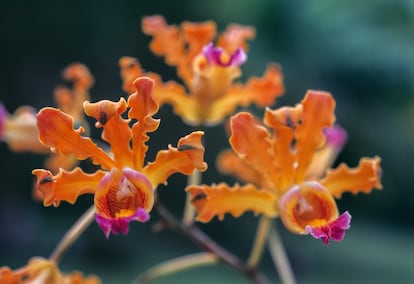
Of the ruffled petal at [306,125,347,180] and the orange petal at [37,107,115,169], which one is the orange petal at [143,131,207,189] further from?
the ruffled petal at [306,125,347,180]

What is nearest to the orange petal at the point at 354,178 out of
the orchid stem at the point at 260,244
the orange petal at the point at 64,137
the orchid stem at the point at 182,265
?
the orchid stem at the point at 260,244

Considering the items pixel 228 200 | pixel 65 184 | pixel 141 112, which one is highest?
pixel 141 112

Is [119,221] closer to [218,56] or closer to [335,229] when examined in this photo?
[335,229]

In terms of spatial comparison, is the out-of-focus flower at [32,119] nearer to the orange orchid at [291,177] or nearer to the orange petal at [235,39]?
the orange petal at [235,39]

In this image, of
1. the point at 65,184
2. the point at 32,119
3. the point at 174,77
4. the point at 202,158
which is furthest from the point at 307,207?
the point at 174,77

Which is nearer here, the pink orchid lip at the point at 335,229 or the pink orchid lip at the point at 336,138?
the pink orchid lip at the point at 335,229

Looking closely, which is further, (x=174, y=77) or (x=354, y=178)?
(x=174, y=77)
